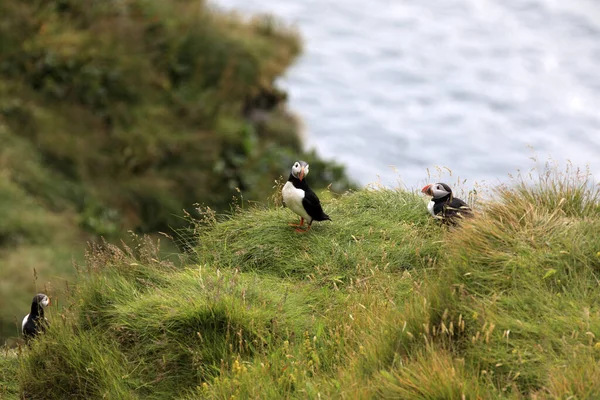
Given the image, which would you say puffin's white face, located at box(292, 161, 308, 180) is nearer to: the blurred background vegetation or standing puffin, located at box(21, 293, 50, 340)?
standing puffin, located at box(21, 293, 50, 340)

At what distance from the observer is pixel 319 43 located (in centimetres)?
4178

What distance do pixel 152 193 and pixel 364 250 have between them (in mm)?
10768

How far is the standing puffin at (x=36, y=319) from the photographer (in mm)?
6527

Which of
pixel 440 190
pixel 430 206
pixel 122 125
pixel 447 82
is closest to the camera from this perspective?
pixel 440 190

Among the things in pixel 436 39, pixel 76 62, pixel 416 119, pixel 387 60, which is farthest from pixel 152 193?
pixel 436 39

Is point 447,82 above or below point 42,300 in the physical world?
below

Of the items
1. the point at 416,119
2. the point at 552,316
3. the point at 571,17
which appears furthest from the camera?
the point at 571,17

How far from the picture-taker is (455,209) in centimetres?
685

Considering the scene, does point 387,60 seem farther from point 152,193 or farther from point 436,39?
point 152,193

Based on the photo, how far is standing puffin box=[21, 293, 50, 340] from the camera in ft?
21.4

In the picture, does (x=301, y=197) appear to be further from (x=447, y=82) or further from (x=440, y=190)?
(x=447, y=82)

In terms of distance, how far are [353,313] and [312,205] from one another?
4.89 ft

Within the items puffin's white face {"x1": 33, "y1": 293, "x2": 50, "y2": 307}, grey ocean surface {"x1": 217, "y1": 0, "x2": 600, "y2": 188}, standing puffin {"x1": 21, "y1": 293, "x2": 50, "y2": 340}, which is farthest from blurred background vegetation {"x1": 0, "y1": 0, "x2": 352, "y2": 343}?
puffin's white face {"x1": 33, "y1": 293, "x2": 50, "y2": 307}

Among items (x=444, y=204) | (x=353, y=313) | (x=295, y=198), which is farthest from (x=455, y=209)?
(x=353, y=313)
